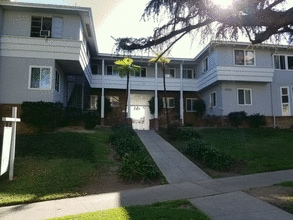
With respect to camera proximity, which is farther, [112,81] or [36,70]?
[112,81]

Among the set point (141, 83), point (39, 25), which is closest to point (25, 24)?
point (39, 25)

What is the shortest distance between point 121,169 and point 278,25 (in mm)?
6633

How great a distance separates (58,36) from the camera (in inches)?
666

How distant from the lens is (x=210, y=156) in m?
11.1

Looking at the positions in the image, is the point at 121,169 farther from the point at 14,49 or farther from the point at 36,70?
the point at 14,49

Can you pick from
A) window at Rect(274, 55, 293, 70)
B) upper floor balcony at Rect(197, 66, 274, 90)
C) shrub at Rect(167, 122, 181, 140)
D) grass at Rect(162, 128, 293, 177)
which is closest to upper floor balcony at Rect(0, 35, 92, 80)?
shrub at Rect(167, 122, 181, 140)

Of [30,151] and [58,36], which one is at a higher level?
[58,36]

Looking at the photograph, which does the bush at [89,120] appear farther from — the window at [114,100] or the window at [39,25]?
the window at [114,100]

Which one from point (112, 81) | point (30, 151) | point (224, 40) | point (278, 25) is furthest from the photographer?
point (112, 81)

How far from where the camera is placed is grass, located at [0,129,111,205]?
24.7ft

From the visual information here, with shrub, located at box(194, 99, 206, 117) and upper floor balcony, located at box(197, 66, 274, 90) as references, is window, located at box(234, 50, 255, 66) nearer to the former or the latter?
upper floor balcony, located at box(197, 66, 274, 90)

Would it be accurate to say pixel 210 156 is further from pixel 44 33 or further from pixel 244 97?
pixel 244 97

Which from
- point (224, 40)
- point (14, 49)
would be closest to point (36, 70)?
point (14, 49)

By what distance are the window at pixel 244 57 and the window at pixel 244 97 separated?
2.28 meters
